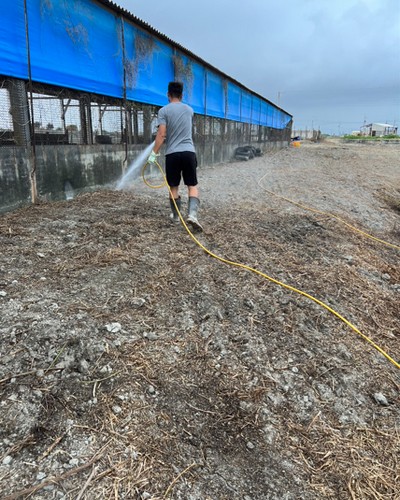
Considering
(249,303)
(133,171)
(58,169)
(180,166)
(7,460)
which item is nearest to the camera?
(7,460)

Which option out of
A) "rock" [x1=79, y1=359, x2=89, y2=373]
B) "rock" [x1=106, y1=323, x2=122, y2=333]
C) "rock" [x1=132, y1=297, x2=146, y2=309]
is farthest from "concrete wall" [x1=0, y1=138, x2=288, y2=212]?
"rock" [x1=79, y1=359, x2=89, y2=373]

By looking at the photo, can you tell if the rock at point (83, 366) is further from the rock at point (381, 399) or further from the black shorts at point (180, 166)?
the black shorts at point (180, 166)

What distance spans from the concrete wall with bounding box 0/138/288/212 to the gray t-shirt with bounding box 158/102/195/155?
2132 millimetres

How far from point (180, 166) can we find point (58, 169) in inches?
96.0

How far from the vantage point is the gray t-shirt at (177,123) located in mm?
4770

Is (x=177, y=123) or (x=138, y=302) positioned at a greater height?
(x=177, y=123)

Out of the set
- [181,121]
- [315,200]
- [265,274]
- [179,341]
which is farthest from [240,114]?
[179,341]

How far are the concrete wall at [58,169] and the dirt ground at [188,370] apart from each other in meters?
0.93

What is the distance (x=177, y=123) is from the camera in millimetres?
4789

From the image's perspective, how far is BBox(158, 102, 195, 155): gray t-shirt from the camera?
188 inches

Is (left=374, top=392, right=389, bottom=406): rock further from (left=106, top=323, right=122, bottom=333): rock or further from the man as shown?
the man

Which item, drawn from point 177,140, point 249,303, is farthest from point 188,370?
point 177,140

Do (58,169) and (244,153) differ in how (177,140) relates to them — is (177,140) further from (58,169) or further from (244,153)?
(244,153)

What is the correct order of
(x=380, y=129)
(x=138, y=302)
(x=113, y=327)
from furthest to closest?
(x=380, y=129) < (x=138, y=302) < (x=113, y=327)
